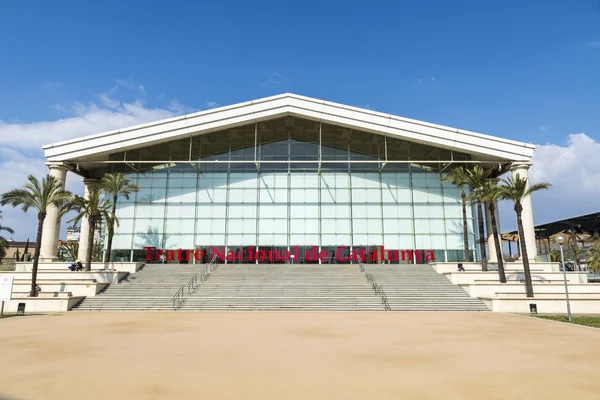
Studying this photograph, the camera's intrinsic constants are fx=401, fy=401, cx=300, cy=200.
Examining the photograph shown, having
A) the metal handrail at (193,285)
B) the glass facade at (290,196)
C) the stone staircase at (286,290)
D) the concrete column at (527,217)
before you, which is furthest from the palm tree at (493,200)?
the metal handrail at (193,285)

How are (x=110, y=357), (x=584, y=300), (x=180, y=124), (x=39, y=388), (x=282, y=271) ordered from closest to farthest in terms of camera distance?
(x=39, y=388) < (x=110, y=357) < (x=584, y=300) < (x=282, y=271) < (x=180, y=124)

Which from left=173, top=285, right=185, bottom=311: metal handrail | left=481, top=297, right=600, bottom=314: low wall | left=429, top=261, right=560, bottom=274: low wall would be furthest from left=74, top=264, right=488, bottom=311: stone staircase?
left=481, top=297, right=600, bottom=314: low wall

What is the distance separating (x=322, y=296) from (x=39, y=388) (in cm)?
2063

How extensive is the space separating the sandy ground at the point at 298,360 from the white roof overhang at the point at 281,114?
22525 mm

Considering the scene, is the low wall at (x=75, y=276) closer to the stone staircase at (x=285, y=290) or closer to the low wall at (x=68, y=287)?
the low wall at (x=68, y=287)

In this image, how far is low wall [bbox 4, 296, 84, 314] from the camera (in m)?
24.4

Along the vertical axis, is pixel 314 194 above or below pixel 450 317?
above

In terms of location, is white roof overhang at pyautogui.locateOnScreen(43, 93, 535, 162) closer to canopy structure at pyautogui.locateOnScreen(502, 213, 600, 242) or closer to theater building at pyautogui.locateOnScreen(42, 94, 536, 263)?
theater building at pyautogui.locateOnScreen(42, 94, 536, 263)

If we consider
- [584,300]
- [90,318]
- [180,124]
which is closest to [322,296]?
[90,318]

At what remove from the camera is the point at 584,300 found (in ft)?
80.3

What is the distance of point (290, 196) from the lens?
4191 centimetres

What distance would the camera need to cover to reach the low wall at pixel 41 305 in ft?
80.0

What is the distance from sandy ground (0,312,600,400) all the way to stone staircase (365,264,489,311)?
22.1 feet

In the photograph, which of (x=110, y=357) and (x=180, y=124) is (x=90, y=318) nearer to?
(x=110, y=357)
